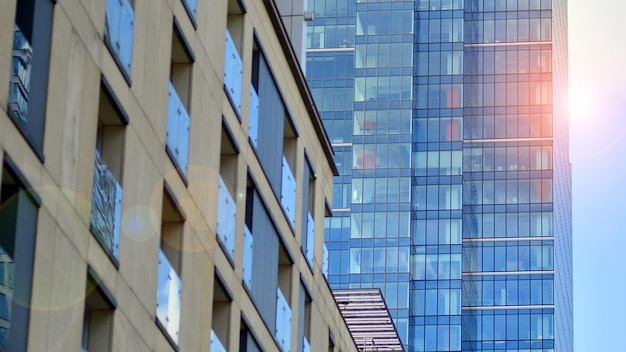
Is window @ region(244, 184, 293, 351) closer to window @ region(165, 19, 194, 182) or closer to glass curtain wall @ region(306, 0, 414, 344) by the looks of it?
window @ region(165, 19, 194, 182)

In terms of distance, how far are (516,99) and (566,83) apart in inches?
962

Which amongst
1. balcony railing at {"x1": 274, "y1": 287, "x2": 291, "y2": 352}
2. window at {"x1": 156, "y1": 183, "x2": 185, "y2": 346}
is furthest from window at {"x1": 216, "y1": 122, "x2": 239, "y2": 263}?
balcony railing at {"x1": 274, "y1": 287, "x2": 291, "y2": 352}

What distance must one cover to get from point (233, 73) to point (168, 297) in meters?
7.82

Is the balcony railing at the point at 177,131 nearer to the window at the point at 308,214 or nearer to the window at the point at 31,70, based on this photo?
the window at the point at 31,70

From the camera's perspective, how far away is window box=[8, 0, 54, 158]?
21891 mm

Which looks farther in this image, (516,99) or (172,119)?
(516,99)

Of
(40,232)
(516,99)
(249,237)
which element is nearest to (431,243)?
(516,99)

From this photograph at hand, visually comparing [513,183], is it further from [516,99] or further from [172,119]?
[172,119]

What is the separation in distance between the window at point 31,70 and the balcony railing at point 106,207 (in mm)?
2672

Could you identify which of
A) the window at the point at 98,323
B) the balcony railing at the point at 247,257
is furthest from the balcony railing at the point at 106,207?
the balcony railing at the point at 247,257

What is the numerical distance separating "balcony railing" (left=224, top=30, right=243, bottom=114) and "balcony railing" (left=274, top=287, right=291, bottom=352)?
6.20 meters

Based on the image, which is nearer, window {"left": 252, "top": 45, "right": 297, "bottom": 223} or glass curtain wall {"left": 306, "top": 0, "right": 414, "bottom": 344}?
window {"left": 252, "top": 45, "right": 297, "bottom": 223}

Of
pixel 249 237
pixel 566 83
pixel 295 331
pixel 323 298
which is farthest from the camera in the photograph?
pixel 566 83

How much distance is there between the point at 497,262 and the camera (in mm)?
161125
